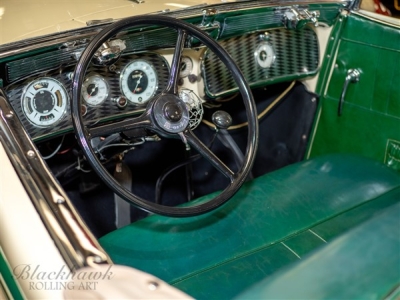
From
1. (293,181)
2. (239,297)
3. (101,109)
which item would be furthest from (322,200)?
A: (239,297)

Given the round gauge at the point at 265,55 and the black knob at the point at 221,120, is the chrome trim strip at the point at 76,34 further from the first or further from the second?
the black knob at the point at 221,120

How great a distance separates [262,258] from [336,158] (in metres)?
0.71

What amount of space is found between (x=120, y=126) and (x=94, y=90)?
291mm

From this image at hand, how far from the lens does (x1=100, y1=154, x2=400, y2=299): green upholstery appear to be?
5.55 ft

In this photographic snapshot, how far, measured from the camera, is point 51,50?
1692mm

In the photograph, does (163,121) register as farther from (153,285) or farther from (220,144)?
(220,144)

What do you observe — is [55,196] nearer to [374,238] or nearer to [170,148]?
[374,238]

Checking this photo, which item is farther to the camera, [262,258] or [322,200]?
[322,200]

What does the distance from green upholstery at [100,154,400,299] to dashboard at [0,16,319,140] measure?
400 millimetres

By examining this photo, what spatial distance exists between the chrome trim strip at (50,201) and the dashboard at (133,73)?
0.79 feet

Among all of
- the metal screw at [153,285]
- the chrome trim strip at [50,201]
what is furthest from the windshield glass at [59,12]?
the metal screw at [153,285]

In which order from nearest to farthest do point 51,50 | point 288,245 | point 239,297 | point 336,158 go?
1. point 239,297
2. point 51,50
3. point 288,245
4. point 336,158

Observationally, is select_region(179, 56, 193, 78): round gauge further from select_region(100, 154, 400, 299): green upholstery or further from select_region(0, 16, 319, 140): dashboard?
select_region(100, 154, 400, 299): green upholstery

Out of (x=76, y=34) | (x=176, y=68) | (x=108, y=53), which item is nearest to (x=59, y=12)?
(x=76, y=34)
